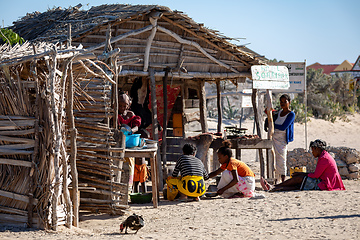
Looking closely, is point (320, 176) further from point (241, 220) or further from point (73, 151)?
point (73, 151)

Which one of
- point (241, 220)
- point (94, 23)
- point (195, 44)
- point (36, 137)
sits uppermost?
point (94, 23)

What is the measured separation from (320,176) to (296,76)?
4088 mm

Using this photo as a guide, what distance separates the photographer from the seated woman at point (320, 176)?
776 cm

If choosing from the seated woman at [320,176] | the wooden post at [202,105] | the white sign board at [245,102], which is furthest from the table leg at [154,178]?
the white sign board at [245,102]

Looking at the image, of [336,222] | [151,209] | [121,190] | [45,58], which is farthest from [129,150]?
[336,222]

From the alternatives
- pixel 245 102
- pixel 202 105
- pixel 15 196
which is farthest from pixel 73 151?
pixel 245 102

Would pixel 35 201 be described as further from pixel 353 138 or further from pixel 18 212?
pixel 353 138

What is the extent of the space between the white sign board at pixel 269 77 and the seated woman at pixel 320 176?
2307 millimetres

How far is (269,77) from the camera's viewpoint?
10102 millimetres

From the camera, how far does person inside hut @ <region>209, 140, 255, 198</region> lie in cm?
769

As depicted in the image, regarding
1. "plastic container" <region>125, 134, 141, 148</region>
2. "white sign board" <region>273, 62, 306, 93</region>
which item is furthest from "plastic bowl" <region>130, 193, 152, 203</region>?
"white sign board" <region>273, 62, 306, 93</region>

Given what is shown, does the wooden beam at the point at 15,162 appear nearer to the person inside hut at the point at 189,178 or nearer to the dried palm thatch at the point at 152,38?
the person inside hut at the point at 189,178

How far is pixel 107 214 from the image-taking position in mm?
6523

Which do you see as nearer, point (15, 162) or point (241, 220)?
point (15, 162)
